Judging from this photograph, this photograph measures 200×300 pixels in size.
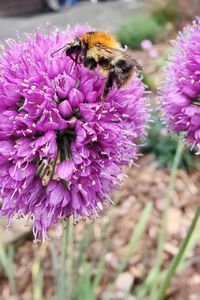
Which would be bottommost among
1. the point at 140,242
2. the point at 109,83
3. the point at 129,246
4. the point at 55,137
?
the point at 140,242

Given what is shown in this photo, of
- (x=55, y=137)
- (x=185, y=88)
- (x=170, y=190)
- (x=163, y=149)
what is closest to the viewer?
(x=55, y=137)

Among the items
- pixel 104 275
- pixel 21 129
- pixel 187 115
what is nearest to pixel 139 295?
pixel 104 275

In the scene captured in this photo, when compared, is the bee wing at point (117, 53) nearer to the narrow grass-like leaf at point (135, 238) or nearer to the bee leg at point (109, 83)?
the bee leg at point (109, 83)

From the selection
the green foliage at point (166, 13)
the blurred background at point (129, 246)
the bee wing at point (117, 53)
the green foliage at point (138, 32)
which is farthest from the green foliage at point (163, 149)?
the green foliage at point (166, 13)

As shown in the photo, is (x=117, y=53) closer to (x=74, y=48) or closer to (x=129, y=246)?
(x=74, y=48)

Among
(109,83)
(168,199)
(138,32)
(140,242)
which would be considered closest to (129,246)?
(168,199)

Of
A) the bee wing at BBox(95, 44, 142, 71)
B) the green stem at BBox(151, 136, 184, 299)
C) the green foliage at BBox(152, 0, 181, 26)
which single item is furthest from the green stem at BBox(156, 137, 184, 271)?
the green foliage at BBox(152, 0, 181, 26)
